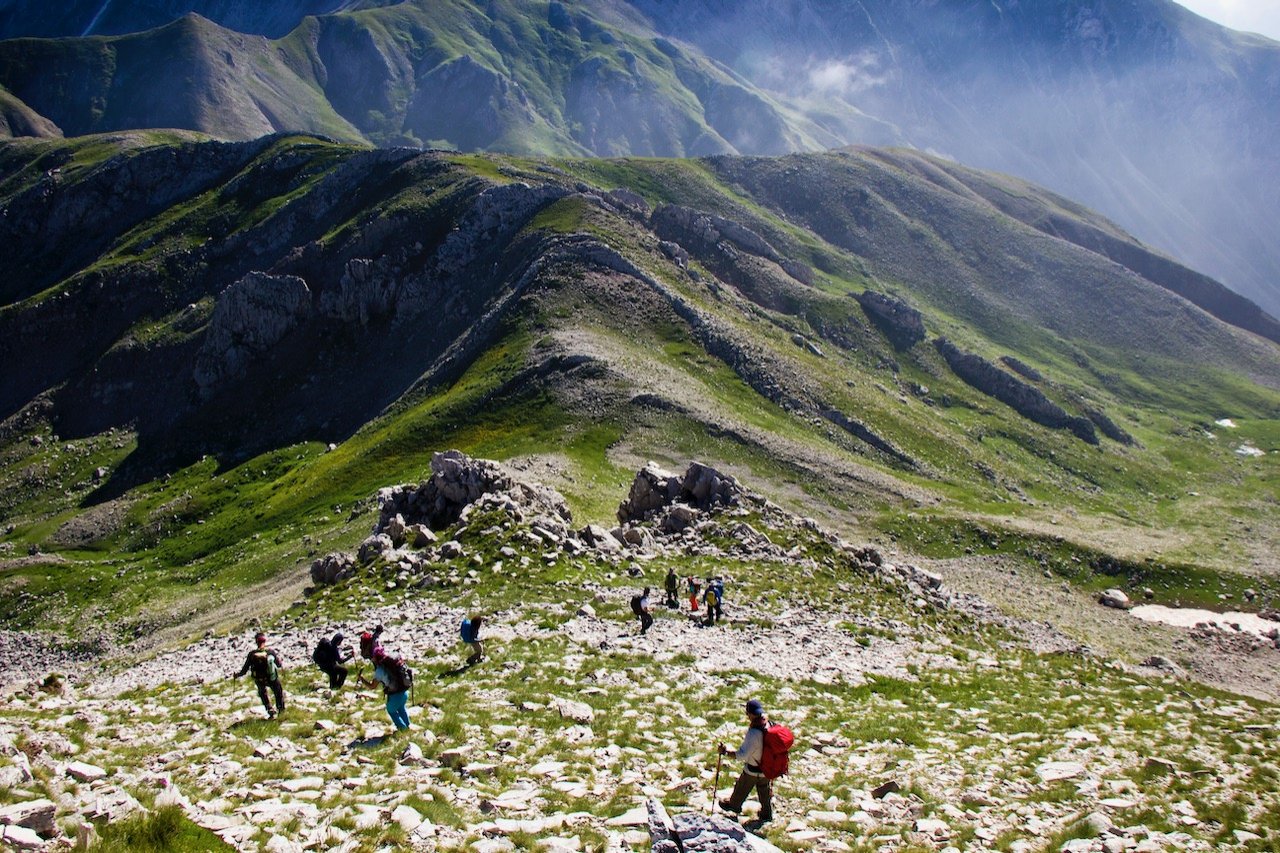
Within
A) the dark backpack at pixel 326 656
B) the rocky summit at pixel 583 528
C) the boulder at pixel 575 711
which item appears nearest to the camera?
the rocky summit at pixel 583 528

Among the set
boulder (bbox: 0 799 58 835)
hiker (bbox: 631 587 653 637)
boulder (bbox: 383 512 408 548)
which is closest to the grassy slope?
boulder (bbox: 383 512 408 548)

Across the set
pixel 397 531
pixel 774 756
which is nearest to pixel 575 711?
pixel 774 756

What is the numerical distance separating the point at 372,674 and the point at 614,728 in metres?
9.29

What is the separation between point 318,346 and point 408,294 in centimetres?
1618

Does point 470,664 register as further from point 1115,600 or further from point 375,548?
point 1115,600

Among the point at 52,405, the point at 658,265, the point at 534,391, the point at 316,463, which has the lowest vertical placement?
the point at 52,405

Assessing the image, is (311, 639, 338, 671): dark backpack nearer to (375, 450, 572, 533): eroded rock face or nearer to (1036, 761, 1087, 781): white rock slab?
(375, 450, 572, 533): eroded rock face

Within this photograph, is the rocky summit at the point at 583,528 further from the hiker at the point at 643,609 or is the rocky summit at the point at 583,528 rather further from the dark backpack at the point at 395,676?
the hiker at the point at 643,609

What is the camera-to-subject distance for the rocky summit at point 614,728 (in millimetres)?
11992

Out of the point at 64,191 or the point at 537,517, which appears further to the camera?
the point at 64,191

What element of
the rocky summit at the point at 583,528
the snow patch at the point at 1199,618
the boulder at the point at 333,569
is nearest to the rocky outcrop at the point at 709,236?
the rocky summit at the point at 583,528

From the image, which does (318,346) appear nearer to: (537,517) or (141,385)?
(141,385)

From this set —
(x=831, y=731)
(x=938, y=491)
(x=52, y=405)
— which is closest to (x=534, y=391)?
(x=938, y=491)

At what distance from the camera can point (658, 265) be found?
109m
